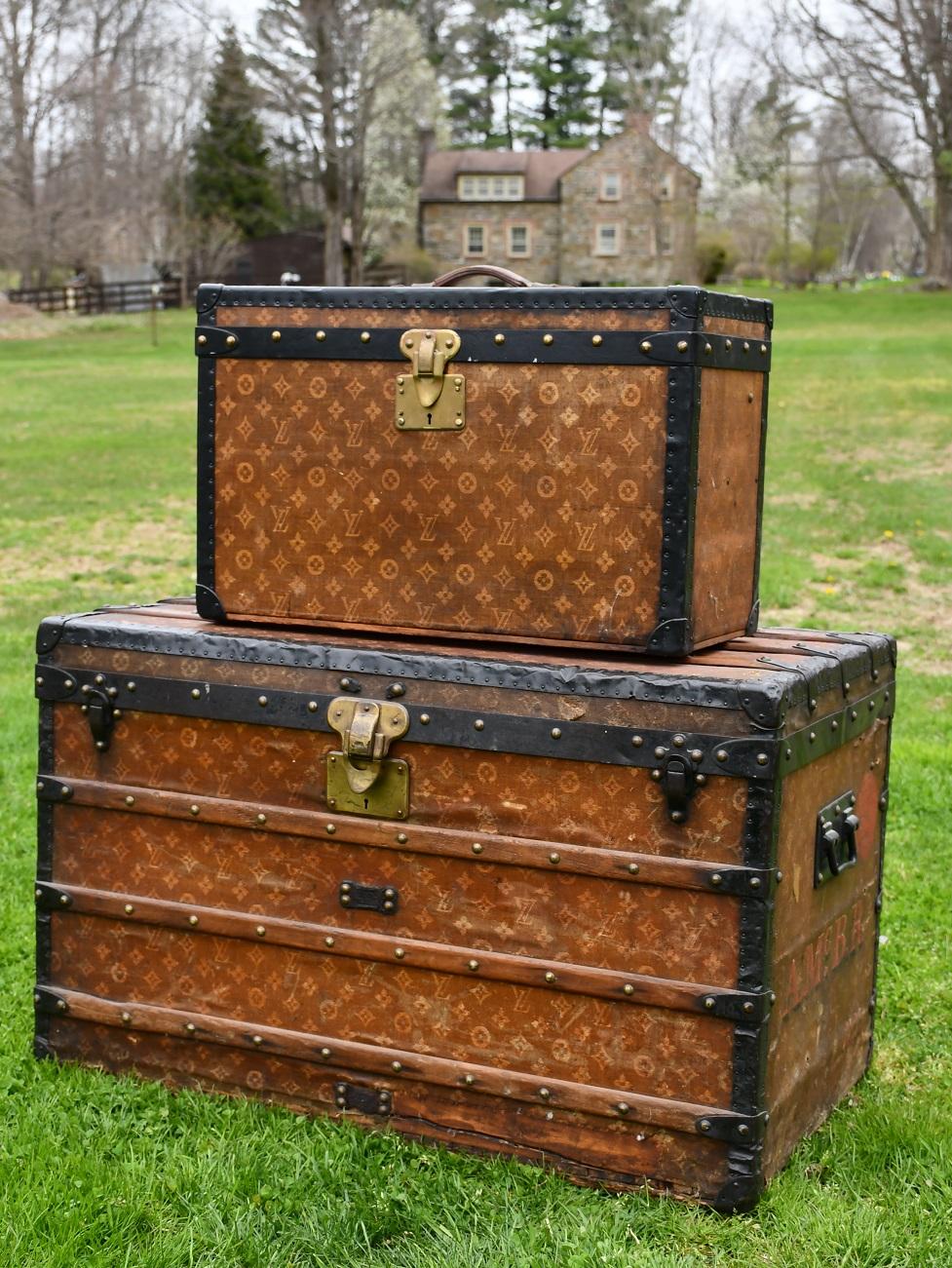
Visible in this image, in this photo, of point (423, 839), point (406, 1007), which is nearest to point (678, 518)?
point (423, 839)

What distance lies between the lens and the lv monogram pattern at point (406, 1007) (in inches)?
103

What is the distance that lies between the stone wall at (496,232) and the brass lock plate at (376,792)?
43.3 metres

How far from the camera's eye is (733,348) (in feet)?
9.31

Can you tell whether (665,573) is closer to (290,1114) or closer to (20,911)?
(290,1114)

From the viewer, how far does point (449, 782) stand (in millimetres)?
2781

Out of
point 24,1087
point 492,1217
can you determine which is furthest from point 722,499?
point 24,1087

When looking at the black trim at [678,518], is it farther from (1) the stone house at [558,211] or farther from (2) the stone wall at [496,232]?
(2) the stone wall at [496,232]

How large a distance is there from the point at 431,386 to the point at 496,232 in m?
44.2

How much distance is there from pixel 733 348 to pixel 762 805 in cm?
91

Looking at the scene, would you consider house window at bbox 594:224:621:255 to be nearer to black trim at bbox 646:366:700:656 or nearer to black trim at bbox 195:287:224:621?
black trim at bbox 195:287:224:621

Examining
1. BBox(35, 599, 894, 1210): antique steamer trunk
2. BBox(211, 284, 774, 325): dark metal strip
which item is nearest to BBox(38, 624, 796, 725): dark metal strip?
BBox(35, 599, 894, 1210): antique steamer trunk

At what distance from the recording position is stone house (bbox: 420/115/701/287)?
43.3m

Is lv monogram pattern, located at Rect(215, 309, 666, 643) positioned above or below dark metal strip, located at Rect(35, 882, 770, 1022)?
above

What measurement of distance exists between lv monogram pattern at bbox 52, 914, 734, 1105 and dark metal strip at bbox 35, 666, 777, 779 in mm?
454
